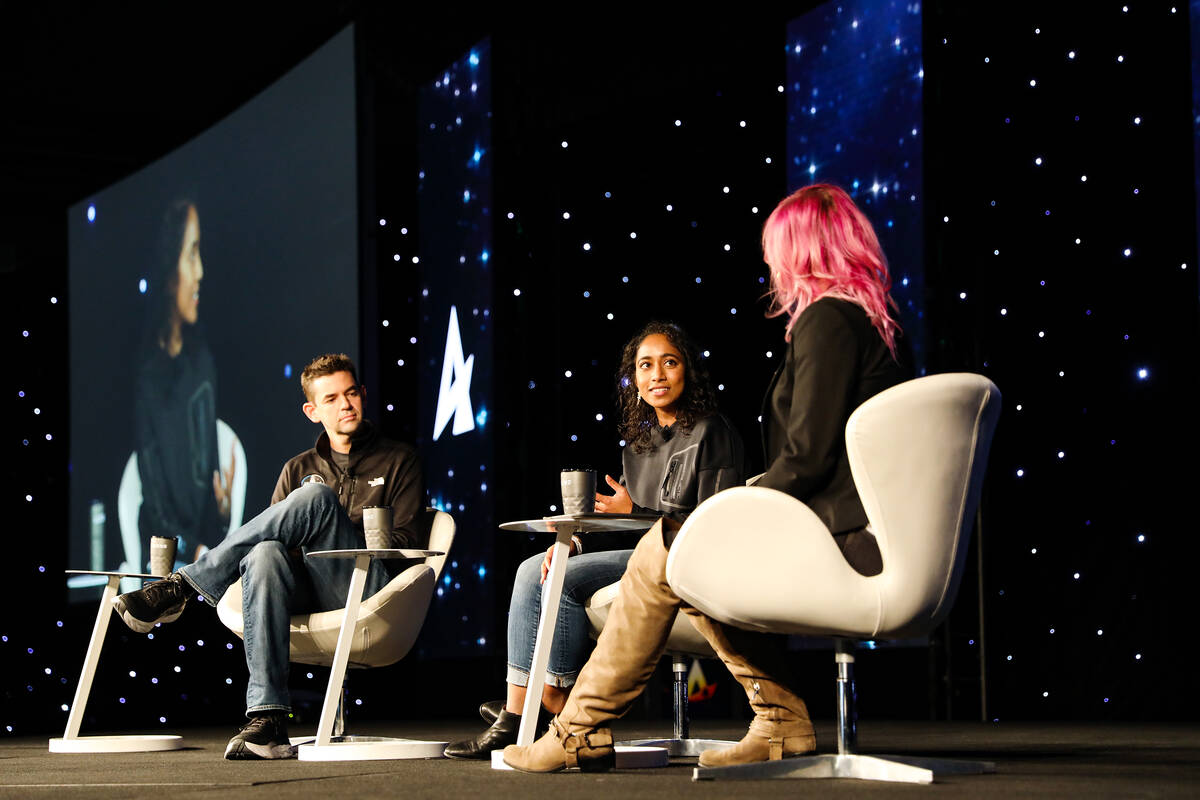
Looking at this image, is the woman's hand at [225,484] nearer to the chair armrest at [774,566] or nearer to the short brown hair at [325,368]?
the short brown hair at [325,368]

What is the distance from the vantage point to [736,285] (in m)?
5.39

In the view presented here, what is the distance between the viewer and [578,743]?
2.38m

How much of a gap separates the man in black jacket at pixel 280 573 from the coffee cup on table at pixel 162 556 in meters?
0.37

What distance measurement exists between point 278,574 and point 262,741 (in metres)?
0.38

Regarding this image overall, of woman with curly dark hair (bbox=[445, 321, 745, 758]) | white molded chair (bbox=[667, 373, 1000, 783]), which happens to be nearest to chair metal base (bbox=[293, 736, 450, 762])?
woman with curly dark hair (bbox=[445, 321, 745, 758])

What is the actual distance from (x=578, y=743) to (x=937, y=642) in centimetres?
264

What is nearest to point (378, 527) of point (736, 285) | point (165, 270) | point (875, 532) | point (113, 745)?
point (875, 532)

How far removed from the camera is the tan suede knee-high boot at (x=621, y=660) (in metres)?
2.31

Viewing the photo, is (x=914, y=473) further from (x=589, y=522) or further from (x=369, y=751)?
(x=369, y=751)

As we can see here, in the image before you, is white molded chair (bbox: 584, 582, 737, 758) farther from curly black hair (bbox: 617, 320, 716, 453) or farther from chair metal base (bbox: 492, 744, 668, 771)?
curly black hair (bbox: 617, 320, 716, 453)

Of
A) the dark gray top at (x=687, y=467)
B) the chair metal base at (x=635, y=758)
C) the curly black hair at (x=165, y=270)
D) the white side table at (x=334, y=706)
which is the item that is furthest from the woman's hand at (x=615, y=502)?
the curly black hair at (x=165, y=270)

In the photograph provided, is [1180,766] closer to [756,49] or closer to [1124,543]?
[1124,543]

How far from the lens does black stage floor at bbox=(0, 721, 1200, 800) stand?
210 centimetres

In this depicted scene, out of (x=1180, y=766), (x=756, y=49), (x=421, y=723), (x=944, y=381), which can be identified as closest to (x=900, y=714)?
(x=421, y=723)
